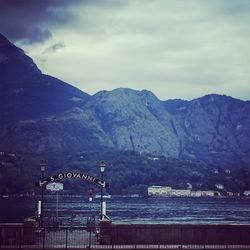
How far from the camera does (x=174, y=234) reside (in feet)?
96.9

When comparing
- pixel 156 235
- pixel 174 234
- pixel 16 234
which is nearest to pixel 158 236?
pixel 156 235

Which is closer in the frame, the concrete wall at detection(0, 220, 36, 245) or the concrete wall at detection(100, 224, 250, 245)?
the concrete wall at detection(0, 220, 36, 245)

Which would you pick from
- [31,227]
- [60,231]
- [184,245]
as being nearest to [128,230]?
[184,245]

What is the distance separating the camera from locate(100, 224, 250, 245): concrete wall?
29328 mm

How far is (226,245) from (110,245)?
5.98m

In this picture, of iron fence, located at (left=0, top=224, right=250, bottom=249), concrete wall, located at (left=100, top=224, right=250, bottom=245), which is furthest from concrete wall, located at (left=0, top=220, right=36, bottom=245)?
concrete wall, located at (left=100, top=224, right=250, bottom=245)

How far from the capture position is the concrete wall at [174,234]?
29.3m

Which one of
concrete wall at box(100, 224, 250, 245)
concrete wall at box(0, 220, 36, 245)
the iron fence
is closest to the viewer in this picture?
concrete wall at box(0, 220, 36, 245)

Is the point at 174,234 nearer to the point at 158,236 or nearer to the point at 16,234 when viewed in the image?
the point at 158,236

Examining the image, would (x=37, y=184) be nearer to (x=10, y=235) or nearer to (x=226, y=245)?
(x=10, y=235)

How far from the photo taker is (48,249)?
26.9 metres

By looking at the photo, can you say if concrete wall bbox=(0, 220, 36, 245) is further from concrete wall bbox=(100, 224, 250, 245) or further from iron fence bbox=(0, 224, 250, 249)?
concrete wall bbox=(100, 224, 250, 245)

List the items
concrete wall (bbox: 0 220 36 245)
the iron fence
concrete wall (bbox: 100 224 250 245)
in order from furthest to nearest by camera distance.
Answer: concrete wall (bbox: 100 224 250 245)
the iron fence
concrete wall (bbox: 0 220 36 245)

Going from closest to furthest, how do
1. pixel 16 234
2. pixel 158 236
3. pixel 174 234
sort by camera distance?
pixel 16 234, pixel 158 236, pixel 174 234
